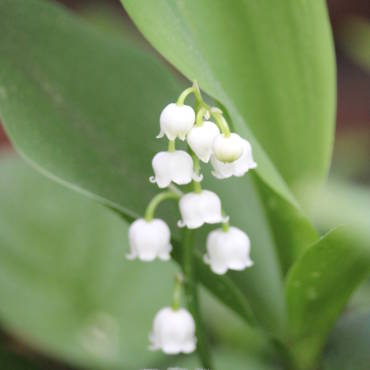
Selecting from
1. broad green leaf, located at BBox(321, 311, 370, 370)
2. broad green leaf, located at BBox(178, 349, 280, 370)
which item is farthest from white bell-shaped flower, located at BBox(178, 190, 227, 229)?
broad green leaf, located at BBox(178, 349, 280, 370)

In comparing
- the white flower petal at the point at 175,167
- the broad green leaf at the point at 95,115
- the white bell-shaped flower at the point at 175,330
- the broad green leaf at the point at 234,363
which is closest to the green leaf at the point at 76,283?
the broad green leaf at the point at 234,363

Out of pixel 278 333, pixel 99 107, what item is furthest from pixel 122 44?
pixel 278 333

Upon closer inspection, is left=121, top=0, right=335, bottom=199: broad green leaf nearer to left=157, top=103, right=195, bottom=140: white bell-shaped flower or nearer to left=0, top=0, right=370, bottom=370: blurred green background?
left=157, top=103, right=195, bottom=140: white bell-shaped flower

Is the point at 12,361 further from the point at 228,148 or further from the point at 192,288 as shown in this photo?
the point at 228,148

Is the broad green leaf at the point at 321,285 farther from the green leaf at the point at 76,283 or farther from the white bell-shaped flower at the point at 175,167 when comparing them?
the green leaf at the point at 76,283

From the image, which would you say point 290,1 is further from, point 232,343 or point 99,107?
point 232,343
